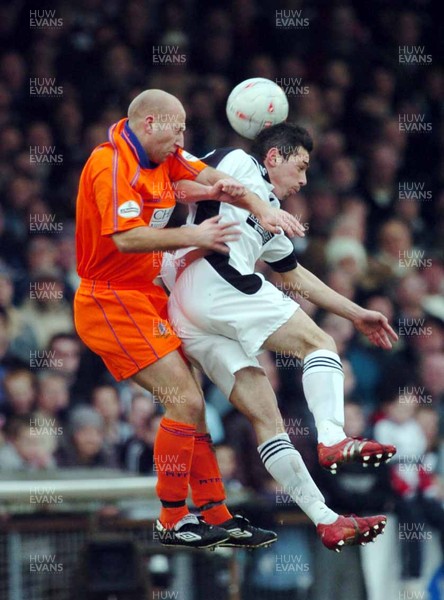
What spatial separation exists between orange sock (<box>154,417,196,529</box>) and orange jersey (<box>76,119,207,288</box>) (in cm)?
74

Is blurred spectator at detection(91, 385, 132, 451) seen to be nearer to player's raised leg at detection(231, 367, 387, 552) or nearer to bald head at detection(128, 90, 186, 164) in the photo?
player's raised leg at detection(231, 367, 387, 552)

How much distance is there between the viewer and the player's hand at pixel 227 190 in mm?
7172

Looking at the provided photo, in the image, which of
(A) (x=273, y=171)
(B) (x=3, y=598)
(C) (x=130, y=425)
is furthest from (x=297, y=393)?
(A) (x=273, y=171)

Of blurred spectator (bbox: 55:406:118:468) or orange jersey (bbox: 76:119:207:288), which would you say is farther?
blurred spectator (bbox: 55:406:118:468)

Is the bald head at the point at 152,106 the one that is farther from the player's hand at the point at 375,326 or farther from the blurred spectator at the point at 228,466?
the blurred spectator at the point at 228,466

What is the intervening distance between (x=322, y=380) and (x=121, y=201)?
50.3 inches

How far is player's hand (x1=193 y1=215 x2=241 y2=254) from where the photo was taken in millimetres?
6938

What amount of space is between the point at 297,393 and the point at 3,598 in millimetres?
2963

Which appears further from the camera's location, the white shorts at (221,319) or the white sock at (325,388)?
the white shorts at (221,319)

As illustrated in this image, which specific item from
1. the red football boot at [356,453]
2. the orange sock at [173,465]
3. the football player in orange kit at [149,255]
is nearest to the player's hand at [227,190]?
the football player in orange kit at [149,255]

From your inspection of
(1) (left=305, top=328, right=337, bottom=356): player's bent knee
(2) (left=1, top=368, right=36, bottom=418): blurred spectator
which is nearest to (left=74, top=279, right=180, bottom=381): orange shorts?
(1) (left=305, top=328, right=337, bottom=356): player's bent knee

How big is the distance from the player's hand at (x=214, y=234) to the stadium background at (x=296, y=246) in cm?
259

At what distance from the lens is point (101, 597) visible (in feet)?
28.9

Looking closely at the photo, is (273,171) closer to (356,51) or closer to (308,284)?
(308,284)
